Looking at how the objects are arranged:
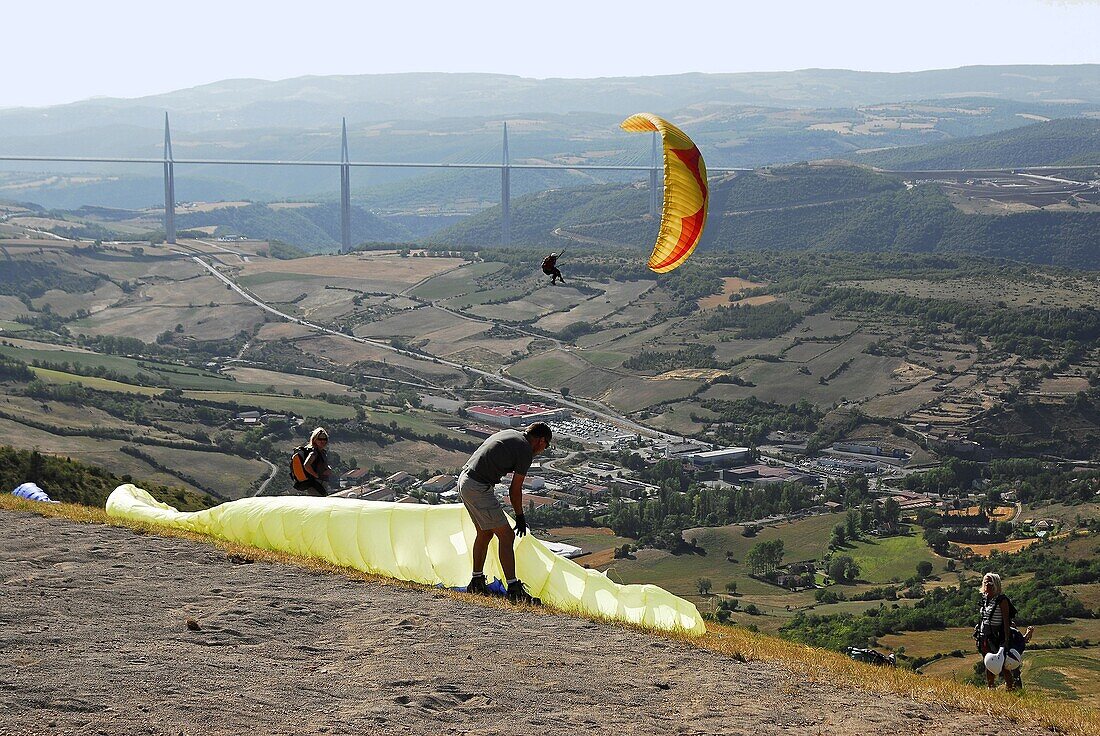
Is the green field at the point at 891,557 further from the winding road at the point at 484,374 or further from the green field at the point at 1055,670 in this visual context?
the winding road at the point at 484,374

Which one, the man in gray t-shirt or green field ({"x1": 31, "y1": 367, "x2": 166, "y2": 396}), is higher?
the man in gray t-shirt

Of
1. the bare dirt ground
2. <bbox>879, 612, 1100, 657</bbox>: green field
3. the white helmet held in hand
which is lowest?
<bbox>879, 612, 1100, 657</bbox>: green field

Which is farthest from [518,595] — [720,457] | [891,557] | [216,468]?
[720,457]

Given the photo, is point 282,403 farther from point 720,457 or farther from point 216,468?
point 720,457

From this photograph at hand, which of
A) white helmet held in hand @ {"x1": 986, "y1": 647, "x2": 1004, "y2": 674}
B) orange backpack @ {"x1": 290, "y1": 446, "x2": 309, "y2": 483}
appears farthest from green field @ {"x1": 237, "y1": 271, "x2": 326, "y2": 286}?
white helmet held in hand @ {"x1": 986, "y1": 647, "x2": 1004, "y2": 674}

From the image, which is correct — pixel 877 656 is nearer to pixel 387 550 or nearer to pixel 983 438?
pixel 387 550

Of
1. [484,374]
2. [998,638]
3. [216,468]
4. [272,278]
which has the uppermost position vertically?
[998,638]

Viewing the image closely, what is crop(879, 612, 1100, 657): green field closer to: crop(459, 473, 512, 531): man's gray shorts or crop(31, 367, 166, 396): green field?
crop(459, 473, 512, 531): man's gray shorts
